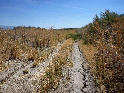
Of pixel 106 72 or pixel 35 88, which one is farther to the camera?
pixel 106 72

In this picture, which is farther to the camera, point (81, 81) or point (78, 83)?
point (81, 81)

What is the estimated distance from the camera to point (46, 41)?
2769 centimetres

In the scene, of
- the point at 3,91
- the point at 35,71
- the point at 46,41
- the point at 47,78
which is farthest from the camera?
the point at 46,41

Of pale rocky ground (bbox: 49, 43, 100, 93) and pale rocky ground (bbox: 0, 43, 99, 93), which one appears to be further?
pale rocky ground (bbox: 0, 43, 99, 93)

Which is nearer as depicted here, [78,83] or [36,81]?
[78,83]

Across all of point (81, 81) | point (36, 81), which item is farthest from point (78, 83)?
point (36, 81)

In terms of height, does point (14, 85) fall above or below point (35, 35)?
below

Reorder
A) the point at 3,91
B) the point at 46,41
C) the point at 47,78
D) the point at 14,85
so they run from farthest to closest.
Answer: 1. the point at 46,41
2. the point at 47,78
3. the point at 14,85
4. the point at 3,91

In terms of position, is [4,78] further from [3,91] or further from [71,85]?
[71,85]

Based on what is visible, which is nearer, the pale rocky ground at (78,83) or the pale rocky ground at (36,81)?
the pale rocky ground at (78,83)

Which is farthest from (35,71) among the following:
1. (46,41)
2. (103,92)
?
(46,41)

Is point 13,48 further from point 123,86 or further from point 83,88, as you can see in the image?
point 123,86

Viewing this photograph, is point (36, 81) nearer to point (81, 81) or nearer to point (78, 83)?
point (78, 83)

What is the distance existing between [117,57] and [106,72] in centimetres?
95
